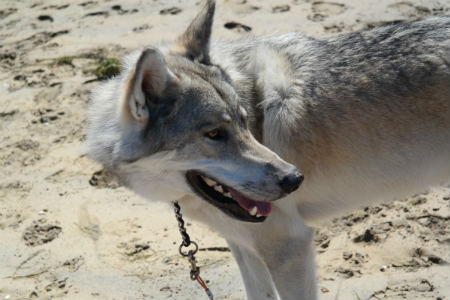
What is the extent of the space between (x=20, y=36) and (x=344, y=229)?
5176 mm

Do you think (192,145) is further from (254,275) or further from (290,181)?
(254,275)

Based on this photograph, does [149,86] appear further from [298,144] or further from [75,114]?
[75,114]

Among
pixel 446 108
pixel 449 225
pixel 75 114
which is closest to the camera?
pixel 446 108

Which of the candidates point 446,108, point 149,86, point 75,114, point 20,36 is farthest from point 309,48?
point 20,36

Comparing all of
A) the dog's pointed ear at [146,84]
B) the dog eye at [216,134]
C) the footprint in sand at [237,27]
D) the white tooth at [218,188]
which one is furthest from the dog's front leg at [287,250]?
the footprint in sand at [237,27]

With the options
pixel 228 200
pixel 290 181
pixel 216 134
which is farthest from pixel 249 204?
pixel 216 134

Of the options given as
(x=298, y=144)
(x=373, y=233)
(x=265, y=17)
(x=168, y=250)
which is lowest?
(x=168, y=250)

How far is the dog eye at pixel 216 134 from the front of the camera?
3021 millimetres

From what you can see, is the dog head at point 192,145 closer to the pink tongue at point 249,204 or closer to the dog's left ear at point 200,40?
the pink tongue at point 249,204

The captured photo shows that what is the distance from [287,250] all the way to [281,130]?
2.25 ft

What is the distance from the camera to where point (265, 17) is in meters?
6.85

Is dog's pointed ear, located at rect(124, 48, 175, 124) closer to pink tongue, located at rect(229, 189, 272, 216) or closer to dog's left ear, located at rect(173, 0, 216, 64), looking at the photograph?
dog's left ear, located at rect(173, 0, 216, 64)

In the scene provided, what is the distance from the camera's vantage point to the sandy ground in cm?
415

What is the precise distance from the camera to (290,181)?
2.94 meters
